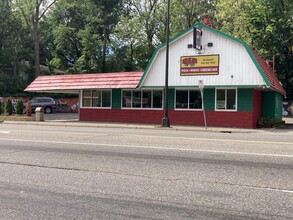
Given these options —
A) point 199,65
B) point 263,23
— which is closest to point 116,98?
point 199,65

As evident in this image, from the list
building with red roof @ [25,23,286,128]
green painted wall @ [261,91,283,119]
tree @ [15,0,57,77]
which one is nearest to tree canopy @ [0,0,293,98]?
tree @ [15,0,57,77]

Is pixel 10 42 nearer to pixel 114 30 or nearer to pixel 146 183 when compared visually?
pixel 114 30

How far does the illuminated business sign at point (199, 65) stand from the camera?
23625mm

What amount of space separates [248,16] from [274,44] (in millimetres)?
4410

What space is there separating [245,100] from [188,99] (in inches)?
154

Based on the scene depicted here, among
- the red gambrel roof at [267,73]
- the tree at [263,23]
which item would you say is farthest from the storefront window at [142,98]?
the tree at [263,23]

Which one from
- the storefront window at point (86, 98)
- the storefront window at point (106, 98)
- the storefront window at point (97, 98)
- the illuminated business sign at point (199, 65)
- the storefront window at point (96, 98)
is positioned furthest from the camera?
the storefront window at point (86, 98)

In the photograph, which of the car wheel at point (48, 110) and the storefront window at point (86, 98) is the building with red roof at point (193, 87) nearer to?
the storefront window at point (86, 98)

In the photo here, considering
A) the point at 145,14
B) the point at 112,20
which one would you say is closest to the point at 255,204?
the point at 145,14

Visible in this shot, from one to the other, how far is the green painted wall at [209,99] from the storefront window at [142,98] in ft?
11.1

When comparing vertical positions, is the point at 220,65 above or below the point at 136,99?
above

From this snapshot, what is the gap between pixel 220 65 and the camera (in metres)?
23.5

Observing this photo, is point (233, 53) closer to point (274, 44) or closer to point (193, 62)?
point (193, 62)

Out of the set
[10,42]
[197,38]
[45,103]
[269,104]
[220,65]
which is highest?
[10,42]
